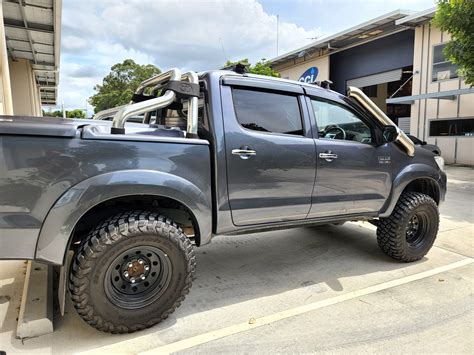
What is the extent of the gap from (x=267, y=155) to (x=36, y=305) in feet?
7.32

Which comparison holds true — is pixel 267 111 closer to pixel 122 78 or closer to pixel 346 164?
pixel 346 164

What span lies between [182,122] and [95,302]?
1.79 meters

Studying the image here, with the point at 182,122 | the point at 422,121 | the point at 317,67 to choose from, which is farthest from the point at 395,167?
the point at 317,67

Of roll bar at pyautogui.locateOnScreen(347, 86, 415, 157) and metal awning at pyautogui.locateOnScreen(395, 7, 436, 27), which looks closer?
roll bar at pyautogui.locateOnScreen(347, 86, 415, 157)

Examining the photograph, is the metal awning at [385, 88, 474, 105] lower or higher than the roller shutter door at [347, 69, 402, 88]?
lower

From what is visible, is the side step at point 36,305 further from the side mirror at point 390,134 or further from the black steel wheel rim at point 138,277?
the side mirror at point 390,134

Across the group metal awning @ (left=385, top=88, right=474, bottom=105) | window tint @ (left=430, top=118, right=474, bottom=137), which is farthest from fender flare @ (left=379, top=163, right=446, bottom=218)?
window tint @ (left=430, top=118, right=474, bottom=137)

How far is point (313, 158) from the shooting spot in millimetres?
3678

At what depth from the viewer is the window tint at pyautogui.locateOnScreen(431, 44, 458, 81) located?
17.4 m

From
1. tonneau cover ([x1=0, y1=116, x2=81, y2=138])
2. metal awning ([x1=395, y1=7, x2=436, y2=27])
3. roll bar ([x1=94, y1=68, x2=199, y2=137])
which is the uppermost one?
metal awning ([x1=395, y1=7, x2=436, y2=27])

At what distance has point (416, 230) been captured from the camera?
4668 millimetres

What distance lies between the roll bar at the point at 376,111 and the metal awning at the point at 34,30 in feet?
31.1

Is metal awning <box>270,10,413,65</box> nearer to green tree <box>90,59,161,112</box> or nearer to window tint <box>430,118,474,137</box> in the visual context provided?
window tint <box>430,118,474,137</box>

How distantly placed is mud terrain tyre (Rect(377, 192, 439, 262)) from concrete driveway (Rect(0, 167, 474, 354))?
6.8 inches
